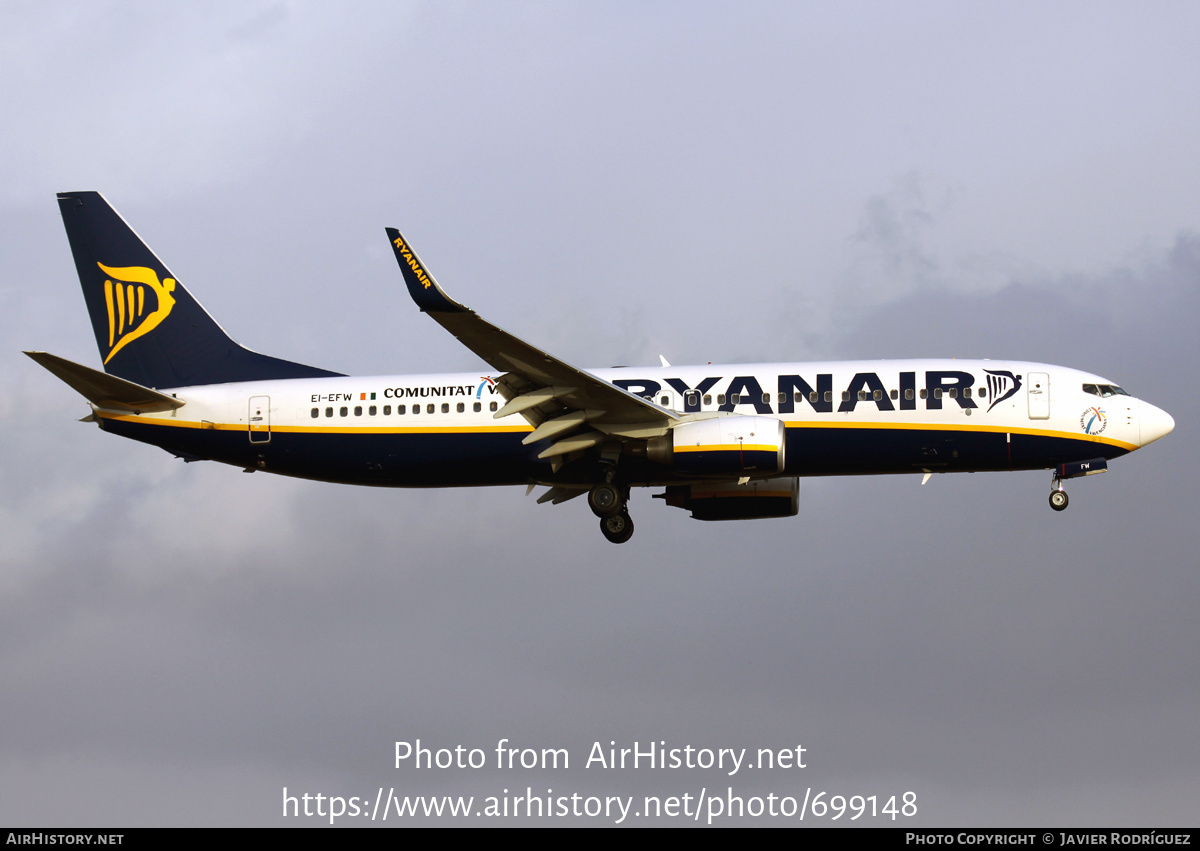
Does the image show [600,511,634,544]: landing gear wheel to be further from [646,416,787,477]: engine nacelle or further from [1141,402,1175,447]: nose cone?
[1141,402,1175,447]: nose cone

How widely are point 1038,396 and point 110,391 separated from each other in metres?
26.6

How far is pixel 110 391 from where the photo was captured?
133 feet

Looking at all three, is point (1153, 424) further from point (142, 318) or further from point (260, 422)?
point (142, 318)

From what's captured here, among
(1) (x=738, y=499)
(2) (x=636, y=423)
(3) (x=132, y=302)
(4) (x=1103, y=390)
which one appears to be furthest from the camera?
(3) (x=132, y=302)

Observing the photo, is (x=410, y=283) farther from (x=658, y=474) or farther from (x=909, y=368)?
(x=909, y=368)

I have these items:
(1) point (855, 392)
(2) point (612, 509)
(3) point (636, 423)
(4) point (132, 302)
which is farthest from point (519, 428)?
(4) point (132, 302)

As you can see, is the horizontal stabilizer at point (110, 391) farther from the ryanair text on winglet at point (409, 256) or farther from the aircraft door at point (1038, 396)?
the aircraft door at point (1038, 396)

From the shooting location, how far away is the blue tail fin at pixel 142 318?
143 ft

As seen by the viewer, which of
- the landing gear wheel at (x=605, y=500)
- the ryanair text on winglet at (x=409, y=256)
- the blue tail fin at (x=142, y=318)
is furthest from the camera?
the blue tail fin at (x=142, y=318)

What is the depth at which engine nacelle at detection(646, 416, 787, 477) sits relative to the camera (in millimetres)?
36531

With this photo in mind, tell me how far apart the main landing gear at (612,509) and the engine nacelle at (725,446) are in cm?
251

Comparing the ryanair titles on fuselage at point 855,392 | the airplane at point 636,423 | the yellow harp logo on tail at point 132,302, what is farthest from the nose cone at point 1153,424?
the yellow harp logo on tail at point 132,302

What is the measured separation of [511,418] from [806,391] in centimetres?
840

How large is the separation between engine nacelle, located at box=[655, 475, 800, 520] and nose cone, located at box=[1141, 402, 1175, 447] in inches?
394
